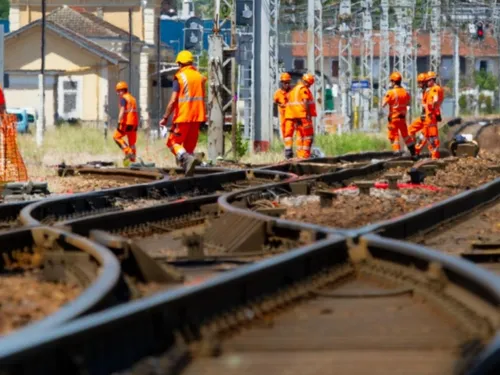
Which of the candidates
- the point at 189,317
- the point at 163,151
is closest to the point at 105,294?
the point at 189,317

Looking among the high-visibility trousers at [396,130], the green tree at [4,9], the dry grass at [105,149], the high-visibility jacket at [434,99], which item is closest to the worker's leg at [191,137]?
the dry grass at [105,149]

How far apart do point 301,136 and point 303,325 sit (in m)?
18.0

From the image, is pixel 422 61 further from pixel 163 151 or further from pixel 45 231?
pixel 45 231

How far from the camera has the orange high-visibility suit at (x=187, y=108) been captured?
55.2ft

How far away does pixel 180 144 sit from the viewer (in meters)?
16.8

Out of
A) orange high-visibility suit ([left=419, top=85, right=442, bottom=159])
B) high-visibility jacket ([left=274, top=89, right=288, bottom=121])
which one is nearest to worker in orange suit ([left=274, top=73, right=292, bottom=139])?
high-visibility jacket ([left=274, top=89, right=288, bottom=121])

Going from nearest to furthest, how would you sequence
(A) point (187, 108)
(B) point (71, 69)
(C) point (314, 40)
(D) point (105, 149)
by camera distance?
(A) point (187, 108), (C) point (314, 40), (D) point (105, 149), (B) point (71, 69)

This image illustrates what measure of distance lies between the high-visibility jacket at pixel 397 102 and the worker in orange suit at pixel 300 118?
2.44 metres

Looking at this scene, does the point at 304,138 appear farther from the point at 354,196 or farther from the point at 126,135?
the point at 354,196

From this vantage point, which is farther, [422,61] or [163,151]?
[422,61]

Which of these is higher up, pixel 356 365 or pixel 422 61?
pixel 422 61

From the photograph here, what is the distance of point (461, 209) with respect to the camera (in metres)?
10.8

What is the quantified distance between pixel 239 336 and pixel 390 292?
4.23 feet

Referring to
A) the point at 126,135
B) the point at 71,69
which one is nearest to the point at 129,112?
the point at 126,135
